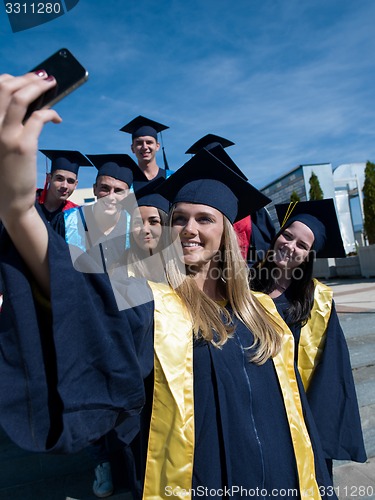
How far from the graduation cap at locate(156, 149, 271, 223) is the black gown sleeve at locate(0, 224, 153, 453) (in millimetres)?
969

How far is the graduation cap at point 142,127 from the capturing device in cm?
484

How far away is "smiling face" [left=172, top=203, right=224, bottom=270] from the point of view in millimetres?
1876

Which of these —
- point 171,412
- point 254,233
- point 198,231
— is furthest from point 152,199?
point 171,412

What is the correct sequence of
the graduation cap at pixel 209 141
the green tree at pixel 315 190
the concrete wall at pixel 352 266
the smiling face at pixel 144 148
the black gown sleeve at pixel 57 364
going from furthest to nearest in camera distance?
the green tree at pixel 315 190 → the concrete wall at pixel 352 266 → the smiling face at pixel 144 148 → the graduation cap at pixel 209 141 → the black gown sleeve at pixel 57 364

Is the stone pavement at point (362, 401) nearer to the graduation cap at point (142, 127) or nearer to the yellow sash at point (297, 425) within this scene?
the yellow sash at point (297, 425)

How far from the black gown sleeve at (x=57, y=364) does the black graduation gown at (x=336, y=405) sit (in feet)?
4.46

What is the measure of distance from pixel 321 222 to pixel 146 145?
2.56 meters

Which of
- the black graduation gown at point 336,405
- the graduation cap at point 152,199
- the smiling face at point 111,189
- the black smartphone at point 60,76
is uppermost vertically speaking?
the smiling face at point 111,189

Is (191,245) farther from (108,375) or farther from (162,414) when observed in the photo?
(108,375)

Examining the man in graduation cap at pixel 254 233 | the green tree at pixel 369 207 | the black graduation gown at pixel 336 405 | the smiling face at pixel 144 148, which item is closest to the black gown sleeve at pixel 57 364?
the black graduation gown at pixel 336 405

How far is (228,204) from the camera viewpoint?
2.02 m

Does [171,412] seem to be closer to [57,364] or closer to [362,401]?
[57,364]

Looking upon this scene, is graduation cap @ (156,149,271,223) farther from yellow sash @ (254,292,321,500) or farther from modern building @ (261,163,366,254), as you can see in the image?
modern building @ (261,163,366,254)

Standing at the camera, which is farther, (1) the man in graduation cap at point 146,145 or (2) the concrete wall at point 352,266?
(2) the concrete wall at point 352,266
